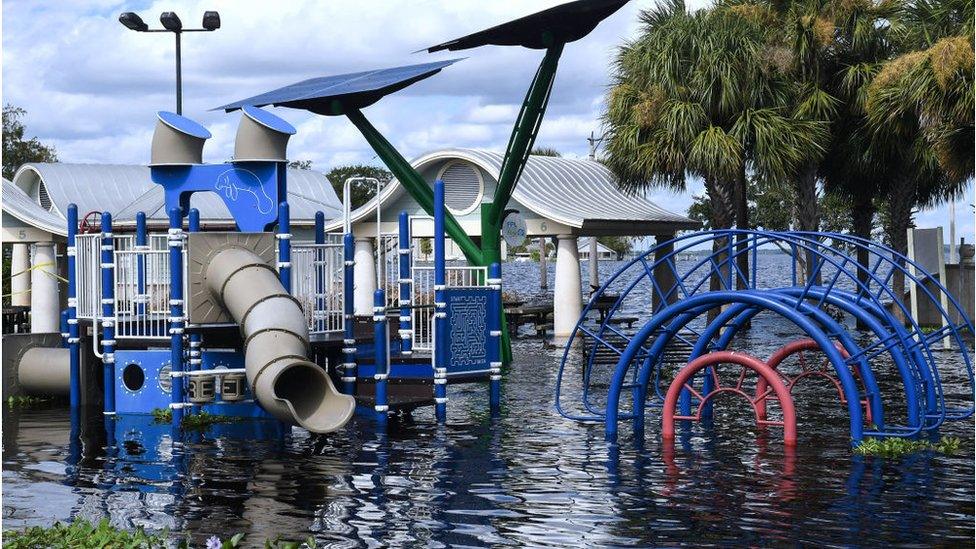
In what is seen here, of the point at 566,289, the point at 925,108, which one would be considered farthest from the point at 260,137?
the point at 566,289

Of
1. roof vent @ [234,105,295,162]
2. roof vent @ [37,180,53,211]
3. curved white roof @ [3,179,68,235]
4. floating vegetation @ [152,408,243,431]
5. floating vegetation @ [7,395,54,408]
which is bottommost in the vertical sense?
floating vegetation @ [152,408,243,431]

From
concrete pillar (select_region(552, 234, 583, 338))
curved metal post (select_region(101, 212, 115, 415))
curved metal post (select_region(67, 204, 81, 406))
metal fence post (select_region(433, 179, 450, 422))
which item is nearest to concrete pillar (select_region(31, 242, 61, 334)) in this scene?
concrete pillar (select_region(552, 234, 583, 338))

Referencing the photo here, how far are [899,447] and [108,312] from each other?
33.5 feet

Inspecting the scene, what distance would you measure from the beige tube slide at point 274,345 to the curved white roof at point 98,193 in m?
15.1

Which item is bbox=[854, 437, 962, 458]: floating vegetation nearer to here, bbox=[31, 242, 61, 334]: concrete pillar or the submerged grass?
the submerged grass

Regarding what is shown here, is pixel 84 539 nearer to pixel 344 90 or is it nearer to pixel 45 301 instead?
pixel 344 90

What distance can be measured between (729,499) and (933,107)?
50.1ft

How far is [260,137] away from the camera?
17.5m

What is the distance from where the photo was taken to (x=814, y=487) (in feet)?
39.4

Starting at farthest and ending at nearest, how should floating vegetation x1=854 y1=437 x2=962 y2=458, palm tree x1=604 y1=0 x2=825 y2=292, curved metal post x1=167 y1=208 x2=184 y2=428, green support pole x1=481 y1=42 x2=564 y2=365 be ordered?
palm tree x1=604 y1=0 x2=825 y2=292
green support pole x1=481 y1=42 x2=564 y2=365
curved metal post x1=167 y1=208 x2=184 y2=428
floating vegetation x1=854 y1=437 x2=962 y2=458

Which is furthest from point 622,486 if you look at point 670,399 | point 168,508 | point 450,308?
point 450,308

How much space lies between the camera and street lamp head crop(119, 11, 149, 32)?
1027 inches

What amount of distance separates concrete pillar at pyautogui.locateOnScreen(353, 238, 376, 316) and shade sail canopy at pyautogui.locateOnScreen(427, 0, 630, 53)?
38.9 ft

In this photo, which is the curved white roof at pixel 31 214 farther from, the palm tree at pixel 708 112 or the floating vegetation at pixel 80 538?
the floating vegetation at pixel 80 538
